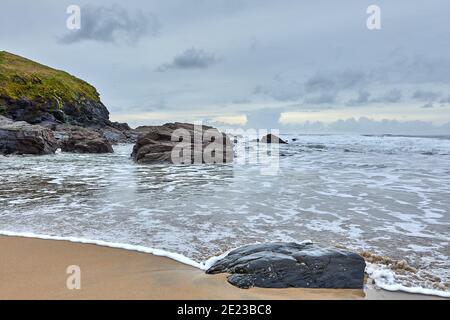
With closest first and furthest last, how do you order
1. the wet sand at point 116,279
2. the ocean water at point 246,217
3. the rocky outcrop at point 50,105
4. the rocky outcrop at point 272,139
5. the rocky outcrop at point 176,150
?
the wet sand at point 116,279 → the ocean water at point 246,217 → the rocky outcrop at point 176,150 → the rocky outcrop at point 50,105 → the rocky outcrop at point 272,139

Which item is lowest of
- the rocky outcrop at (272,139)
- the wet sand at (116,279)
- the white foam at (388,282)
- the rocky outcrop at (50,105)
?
the white foam at (388,282)

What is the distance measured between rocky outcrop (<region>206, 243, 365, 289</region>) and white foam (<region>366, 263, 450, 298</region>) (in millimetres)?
186

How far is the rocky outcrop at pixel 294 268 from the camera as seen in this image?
3.41 m

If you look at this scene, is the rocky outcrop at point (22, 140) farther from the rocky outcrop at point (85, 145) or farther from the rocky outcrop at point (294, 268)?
the rocky outcrop at point (294, 268)

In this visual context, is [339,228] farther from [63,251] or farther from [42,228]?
[42,228]

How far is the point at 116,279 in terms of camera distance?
11.7ft

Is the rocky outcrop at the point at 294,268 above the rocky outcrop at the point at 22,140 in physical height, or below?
below

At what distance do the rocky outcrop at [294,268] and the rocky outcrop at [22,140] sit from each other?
75.8 feet

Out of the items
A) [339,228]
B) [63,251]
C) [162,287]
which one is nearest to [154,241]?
[63,251]

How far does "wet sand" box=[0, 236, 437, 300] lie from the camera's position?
3193 mm

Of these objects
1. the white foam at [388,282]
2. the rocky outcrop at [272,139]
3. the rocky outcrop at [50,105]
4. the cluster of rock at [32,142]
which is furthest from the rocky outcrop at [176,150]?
the rocky outcrop at [272,139]

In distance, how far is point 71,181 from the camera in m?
11.2

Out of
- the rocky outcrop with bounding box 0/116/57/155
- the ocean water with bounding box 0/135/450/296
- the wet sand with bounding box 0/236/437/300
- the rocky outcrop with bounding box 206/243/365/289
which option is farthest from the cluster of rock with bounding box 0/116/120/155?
the rocky outcrop with bounding box 206/243/365/289
